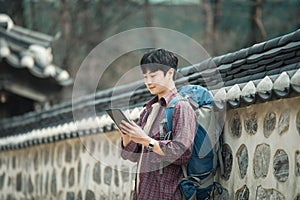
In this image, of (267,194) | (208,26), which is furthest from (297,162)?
(208,26)

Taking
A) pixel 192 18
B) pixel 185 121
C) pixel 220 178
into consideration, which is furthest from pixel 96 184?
pixel 192 18

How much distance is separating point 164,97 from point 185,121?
0.39 metres

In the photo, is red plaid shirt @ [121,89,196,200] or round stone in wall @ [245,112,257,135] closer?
red plaid shirt @ [121,89,196,200]

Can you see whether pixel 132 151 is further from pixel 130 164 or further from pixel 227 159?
pixel 130 164

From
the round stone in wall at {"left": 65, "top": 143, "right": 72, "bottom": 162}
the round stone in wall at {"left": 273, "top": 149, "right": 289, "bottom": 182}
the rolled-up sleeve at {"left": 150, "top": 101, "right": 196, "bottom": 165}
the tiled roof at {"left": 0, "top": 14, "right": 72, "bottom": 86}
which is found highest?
the tiled roof at {"left": 0, "top": 14, "right": 72, "bottom": 86}

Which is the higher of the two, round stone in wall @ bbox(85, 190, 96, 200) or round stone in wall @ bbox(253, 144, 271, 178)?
round stone in wall @ bbox(85, 190, 96, 200)

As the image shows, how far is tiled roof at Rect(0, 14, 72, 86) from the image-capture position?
16.5m

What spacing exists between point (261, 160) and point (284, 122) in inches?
19.4

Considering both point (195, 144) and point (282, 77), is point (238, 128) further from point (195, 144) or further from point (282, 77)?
point (282, 77)

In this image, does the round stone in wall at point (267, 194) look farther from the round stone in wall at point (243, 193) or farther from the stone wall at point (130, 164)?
the round stone in wall at point (243, 193)

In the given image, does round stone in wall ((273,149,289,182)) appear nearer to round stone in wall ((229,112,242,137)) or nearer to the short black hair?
round stone in wall ((229,112,242,137))

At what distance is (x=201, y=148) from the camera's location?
21.2ft

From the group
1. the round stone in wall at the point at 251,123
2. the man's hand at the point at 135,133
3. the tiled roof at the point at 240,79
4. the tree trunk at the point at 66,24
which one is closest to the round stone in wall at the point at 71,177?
the tiled roof at the point at 240,79

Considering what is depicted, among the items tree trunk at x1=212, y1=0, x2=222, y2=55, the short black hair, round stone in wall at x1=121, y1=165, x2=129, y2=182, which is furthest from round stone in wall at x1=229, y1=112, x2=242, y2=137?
tree trunk at x1=212, y1=0, x2=222, y2=55
